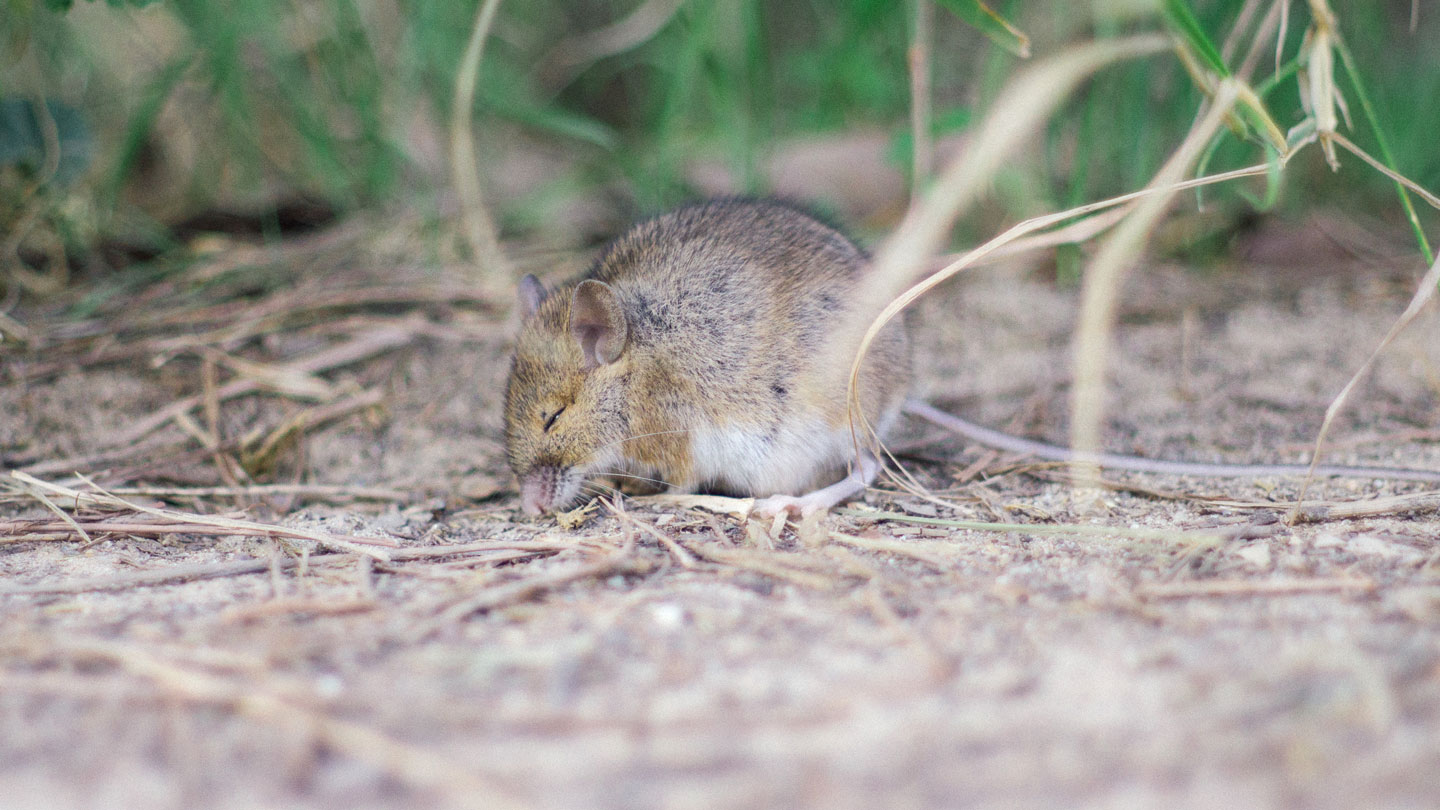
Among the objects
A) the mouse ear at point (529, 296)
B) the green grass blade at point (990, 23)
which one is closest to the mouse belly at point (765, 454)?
the mouse ear at point (529, 296)

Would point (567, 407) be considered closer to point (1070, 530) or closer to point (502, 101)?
point (1070, 530)

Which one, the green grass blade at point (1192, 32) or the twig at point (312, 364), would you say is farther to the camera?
the twig at point (312, 364)

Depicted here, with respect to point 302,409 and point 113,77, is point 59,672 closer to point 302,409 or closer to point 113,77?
point 302,409

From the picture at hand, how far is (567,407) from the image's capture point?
9.06 feet

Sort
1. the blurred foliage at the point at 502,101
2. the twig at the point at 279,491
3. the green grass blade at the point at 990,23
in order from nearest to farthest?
the green grass blade at the point at 990,23, the twig at the point at 279,491, the blurred foliage at the point at 502,101

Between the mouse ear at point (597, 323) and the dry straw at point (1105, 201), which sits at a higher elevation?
the dry straw at point (1105, 201)

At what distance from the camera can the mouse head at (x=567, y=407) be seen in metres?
2.69

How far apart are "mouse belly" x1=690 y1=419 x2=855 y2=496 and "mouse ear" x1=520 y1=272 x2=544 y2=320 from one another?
0.72 m

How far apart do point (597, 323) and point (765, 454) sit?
62cm

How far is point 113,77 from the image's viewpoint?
211 inches

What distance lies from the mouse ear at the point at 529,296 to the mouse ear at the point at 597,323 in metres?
0.36

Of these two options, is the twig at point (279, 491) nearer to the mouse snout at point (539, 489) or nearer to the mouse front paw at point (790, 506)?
the mouse snout at point (539, 489)

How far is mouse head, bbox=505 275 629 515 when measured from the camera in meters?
2.69

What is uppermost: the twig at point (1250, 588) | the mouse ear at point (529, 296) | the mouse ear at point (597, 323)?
the mouse ear at point (529, 296)
